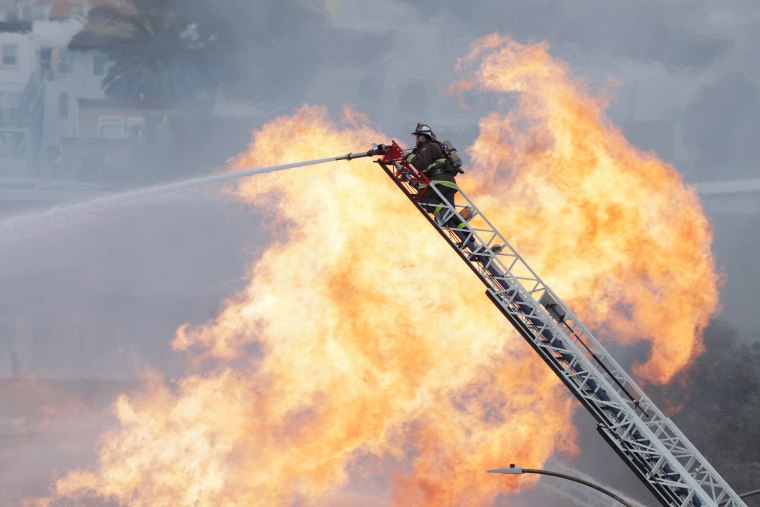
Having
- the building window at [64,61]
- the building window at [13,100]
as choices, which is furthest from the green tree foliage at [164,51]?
the building window at [13,100]

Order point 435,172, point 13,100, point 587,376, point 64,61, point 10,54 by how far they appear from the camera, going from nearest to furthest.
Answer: point 587,376 < point 435,172 < point 64,61 < point 10,54 < point 13,100

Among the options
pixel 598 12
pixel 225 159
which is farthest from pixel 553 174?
pixel 225 159

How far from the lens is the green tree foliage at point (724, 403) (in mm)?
28859

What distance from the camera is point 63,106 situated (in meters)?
36.7

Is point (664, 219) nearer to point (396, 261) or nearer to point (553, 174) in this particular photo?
point (553, 174)

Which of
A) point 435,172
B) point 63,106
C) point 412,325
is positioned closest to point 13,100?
point 63,106

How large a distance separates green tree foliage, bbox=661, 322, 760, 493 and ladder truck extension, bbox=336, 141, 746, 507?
1304cm

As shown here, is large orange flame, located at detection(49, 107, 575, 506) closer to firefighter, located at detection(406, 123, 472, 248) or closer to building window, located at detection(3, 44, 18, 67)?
firefighter, located at detection(406, 123, 472, 248)

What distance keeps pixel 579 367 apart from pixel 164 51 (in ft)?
80.6

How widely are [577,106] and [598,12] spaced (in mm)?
7310

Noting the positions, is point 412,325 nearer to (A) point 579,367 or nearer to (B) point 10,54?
(A) point 579,367

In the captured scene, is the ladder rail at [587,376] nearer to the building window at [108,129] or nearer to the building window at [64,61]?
the building window at [108,129]

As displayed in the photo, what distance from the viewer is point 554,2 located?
32.8 meters

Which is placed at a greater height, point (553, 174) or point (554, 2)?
point (554, 2)
